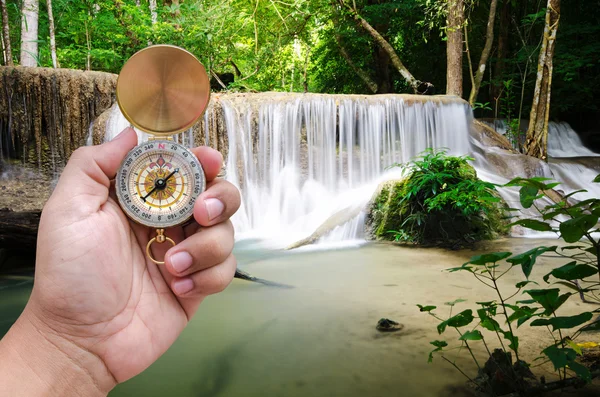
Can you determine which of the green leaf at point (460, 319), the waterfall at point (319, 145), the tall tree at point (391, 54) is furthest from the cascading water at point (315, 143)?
the green leaf at point (460, 319)

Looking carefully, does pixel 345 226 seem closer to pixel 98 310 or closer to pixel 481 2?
pixel 98 310

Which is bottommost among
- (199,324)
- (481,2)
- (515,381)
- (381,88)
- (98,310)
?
(199,324)

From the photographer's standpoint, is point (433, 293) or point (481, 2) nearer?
point (433, 293)

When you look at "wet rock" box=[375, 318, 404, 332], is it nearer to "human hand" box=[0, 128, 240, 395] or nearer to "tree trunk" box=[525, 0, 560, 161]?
"human hand" box=[0, 128, 240, 395]

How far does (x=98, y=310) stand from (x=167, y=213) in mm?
393

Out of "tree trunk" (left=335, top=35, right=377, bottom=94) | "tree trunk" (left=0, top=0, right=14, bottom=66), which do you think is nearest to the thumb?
"tree trunk" (left=0, top=0, right=14, bottom=66)

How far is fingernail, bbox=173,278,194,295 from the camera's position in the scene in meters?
1.58

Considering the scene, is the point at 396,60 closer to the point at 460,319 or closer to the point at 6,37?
the point at 6,37

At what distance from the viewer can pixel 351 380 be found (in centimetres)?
259

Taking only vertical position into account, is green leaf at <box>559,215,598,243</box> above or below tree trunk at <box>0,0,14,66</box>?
below

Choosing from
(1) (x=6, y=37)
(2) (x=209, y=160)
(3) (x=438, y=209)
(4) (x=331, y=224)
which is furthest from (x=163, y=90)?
(1) (x=6, y=37)

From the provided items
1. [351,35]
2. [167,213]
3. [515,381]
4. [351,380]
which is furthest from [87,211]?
[351,35]

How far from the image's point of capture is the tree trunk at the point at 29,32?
11086 mm

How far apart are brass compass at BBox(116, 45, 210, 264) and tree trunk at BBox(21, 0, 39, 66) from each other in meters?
11.5
